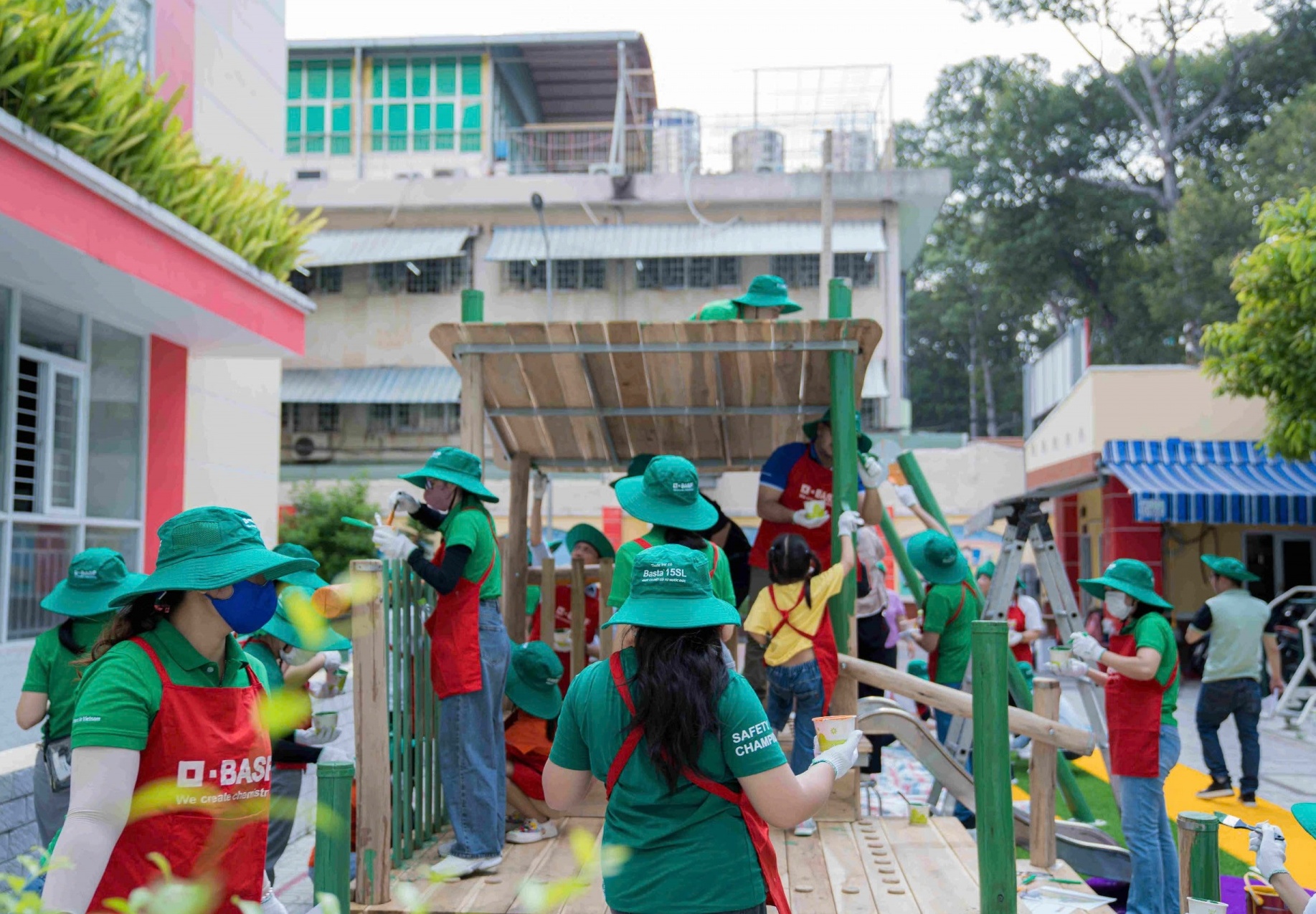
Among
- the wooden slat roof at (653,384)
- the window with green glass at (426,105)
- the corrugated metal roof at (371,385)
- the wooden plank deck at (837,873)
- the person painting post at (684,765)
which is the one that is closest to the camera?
the person painting post at (684,765)

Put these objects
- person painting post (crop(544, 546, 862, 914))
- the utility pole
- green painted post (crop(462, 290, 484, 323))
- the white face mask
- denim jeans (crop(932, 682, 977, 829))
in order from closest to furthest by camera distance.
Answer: person painting post (crop(544, 546, 862, 914))
the white face mask
green painted post (crop(462, 290, 484, 323))
denim jeans (crop(932, 682, 977, 829))
the utility pole

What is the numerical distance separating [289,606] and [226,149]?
860 centimetres

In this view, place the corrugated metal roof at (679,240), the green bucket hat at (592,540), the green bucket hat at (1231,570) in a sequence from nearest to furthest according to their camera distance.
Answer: the green bucket hat at (592,540) → the green bucket hat at (1231,570) → the corrugated metal roof at (679,240)

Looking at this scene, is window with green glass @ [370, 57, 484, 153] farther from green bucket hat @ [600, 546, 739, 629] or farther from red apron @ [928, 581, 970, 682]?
green bucket hat @ [600, 546, 739, 629]

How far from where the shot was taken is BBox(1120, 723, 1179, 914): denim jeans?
5340mm

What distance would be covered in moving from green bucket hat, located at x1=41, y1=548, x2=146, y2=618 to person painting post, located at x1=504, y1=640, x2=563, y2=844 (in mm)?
1846

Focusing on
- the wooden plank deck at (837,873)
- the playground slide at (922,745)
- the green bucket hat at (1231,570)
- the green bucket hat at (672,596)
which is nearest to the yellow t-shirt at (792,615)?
the playground slide at (922,745)

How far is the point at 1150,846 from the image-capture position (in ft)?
17.6

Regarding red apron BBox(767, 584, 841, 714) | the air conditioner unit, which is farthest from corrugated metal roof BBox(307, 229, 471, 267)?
red apron BBox(767, 584, 841, 714)

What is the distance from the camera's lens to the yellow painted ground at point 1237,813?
6.99 metres

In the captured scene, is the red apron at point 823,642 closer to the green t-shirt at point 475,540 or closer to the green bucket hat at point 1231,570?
the green t-shirt at point 475,540

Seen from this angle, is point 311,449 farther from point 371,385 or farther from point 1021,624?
point 1021,624

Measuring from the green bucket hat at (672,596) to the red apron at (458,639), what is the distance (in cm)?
208

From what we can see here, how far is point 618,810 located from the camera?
2830mm
